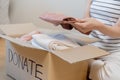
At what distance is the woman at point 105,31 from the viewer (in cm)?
94

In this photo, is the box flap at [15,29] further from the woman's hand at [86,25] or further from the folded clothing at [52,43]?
the woman's hand at [86,25]

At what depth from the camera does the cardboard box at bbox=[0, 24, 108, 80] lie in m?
0.86

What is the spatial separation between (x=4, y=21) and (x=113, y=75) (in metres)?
1.52

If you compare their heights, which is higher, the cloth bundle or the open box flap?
the open box flap

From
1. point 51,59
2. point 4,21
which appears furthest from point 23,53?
A: point 4,21

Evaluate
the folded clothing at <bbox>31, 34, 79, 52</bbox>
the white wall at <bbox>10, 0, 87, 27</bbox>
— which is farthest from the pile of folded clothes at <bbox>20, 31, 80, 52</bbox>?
the white wall at <bbox>10, 0, 87, 27</bbox>

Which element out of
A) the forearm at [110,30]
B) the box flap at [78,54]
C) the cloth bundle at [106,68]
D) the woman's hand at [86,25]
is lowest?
the cloth bundle at [106,68]

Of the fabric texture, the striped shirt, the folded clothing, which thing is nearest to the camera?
the folded clothing

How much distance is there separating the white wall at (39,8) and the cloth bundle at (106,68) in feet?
2.19

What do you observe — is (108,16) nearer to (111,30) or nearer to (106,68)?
(111,30)

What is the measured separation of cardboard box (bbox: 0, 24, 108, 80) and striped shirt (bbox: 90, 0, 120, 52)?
6.0 inches

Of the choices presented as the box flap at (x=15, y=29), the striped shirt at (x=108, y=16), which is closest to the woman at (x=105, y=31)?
the striped shirt at (x=108, y=16)

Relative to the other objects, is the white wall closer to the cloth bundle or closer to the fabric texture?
the fabric texture

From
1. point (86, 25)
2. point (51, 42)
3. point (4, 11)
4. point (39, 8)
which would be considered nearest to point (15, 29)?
point (51, 42)
